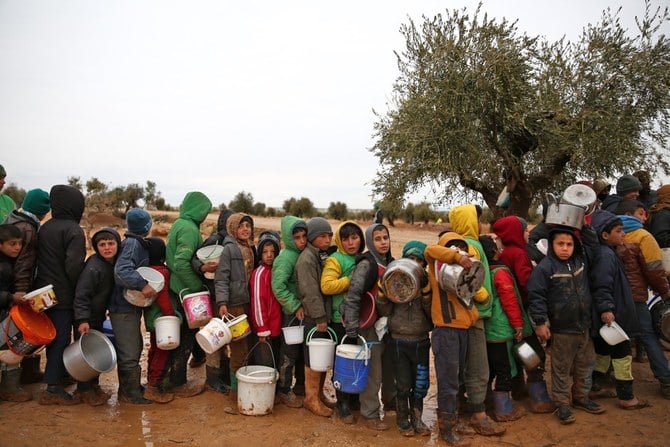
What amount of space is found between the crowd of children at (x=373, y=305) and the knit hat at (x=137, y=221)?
24 millimetres

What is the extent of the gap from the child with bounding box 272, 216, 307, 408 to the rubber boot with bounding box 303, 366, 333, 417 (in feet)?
0.54

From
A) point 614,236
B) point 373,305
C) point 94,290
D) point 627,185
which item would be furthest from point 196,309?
point 627,185

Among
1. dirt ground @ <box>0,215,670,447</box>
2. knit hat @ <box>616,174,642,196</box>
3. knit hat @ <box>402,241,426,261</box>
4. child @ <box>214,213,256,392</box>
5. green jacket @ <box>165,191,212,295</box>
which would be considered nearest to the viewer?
dirt ground @ <box>0,215,670,447</box>

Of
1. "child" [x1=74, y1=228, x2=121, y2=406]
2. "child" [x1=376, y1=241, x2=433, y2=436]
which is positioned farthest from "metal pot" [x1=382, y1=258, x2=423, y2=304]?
"child" [x1=74, y1=228, x2=121, y2=406]

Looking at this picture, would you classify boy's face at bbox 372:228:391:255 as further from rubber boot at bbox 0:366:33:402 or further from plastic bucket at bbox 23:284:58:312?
rubber boot at bbox 0:366:33:402

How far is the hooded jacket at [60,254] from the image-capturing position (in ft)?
16.9

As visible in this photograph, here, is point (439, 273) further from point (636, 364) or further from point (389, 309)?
point (636, 364)

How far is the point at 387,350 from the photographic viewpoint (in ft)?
16.1

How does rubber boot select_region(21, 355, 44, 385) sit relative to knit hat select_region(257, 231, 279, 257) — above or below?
below

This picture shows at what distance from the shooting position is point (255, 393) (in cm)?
496

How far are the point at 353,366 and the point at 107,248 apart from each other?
9.57 ft

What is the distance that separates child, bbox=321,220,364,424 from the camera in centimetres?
496

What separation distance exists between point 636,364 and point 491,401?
2.66m

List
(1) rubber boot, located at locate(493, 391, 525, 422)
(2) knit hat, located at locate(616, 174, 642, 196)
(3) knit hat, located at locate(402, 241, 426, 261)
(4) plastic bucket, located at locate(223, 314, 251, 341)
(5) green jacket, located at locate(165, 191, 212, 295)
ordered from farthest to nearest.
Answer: (2) knit hat, located at locate(616, 174, 642, 196)
(5) green jacket, located at locate(165, 191, 212, 295)
(4) plastic bucket, located at locate(223, 314, 251, 341)
(3) knit hat, located at locate(402, 241, 426, 261)
(1) rubber boot, located at locate(493, 391, 525, 422)
